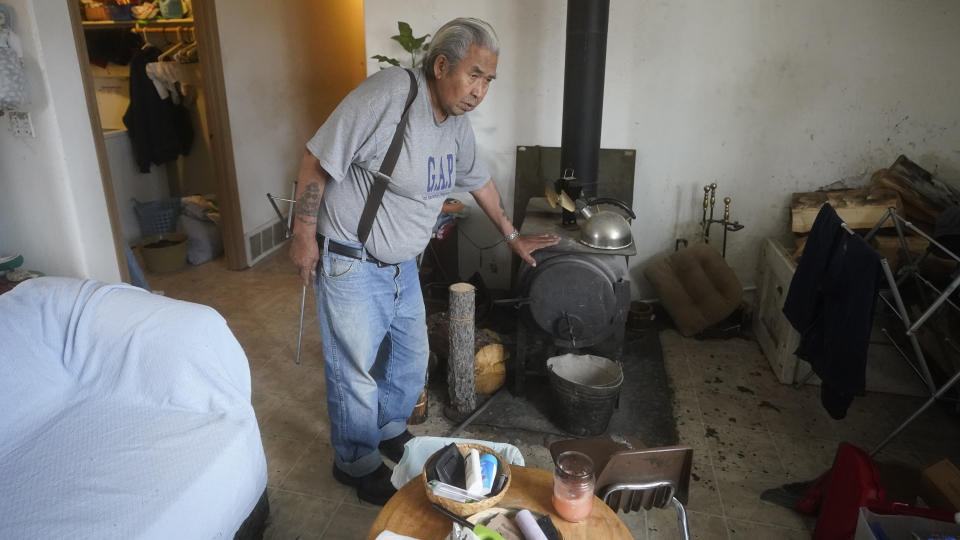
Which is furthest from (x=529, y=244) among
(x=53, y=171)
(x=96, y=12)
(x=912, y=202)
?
(x=96, y=12)

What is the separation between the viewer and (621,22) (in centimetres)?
328

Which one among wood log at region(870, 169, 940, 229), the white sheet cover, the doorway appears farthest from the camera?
the doorway

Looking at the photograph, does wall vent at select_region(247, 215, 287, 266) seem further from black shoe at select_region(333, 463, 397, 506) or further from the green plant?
black shoe at select_region(333, 463, 397, 506)

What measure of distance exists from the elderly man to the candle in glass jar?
2.82 feet

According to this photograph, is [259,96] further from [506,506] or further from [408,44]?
[506,506]

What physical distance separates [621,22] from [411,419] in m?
2.39

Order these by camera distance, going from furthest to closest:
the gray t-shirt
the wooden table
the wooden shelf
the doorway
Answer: the wooden shelf < the doorway < the gray t-shirt < the wooden table

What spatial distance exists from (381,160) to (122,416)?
3.68 feet

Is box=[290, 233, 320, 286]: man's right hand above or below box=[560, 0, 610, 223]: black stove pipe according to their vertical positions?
below

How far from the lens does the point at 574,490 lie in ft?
4.37

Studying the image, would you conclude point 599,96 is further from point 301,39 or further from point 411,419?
point 301,39

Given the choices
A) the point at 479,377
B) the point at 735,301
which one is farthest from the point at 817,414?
the point at 479,377

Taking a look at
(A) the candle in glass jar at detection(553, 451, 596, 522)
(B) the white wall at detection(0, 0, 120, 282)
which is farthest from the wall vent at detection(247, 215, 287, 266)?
(A) the candle in glass jar at detection(553, 451, 596, 522)

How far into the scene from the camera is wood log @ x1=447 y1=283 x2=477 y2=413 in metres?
2.46
